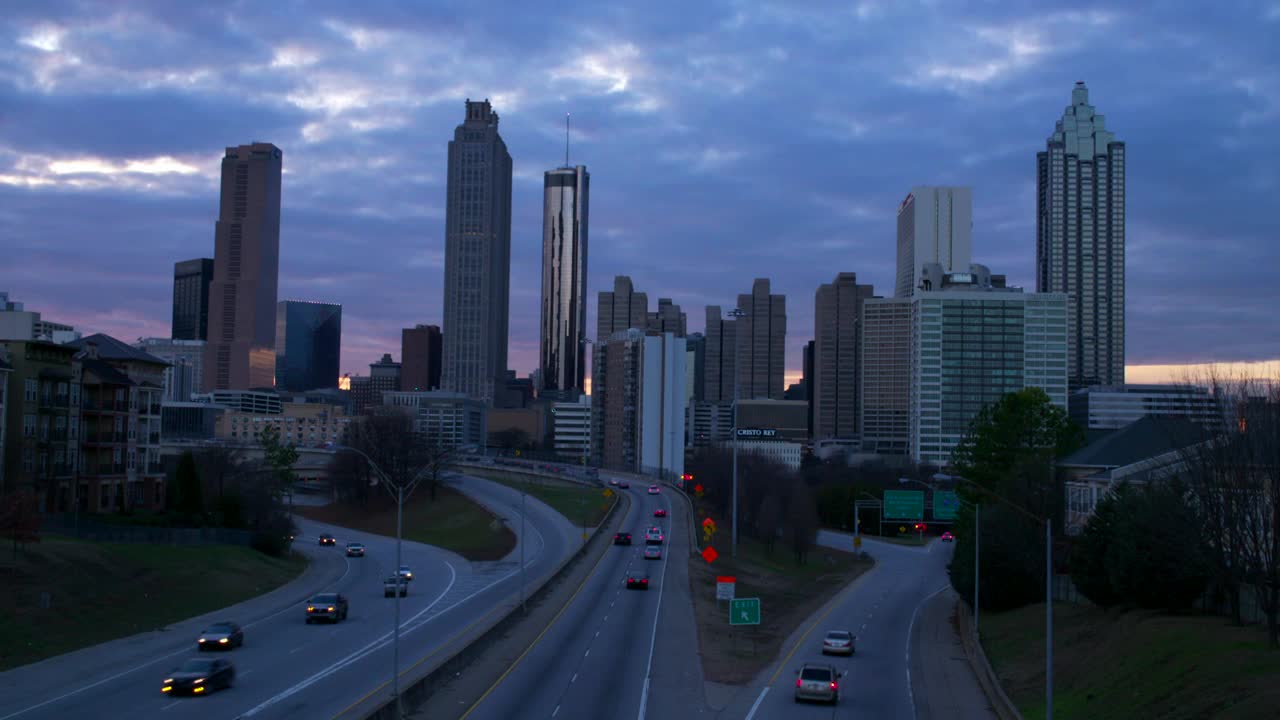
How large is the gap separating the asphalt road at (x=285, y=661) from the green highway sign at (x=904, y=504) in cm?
2637

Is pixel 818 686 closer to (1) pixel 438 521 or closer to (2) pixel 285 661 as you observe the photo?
(2) pixel 285 661

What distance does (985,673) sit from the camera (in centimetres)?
4425

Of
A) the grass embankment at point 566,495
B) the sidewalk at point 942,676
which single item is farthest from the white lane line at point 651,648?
the grass embankment at point 566,495

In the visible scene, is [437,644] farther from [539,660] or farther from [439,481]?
[439,481]

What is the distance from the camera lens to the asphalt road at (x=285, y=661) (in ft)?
111

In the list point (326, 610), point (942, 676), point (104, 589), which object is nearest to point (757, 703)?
point (942, 676)

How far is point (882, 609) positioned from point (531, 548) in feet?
110

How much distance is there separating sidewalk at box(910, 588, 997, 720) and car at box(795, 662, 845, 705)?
279cm

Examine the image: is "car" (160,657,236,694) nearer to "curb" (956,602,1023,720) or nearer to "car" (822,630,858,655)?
"car" (822,630,858,655)

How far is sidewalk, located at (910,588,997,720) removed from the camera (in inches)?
1486

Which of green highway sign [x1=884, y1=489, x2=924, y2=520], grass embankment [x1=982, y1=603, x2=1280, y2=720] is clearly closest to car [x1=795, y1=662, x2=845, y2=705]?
grass embankment [x1=982, y1=603, x2=1280, y2=720]

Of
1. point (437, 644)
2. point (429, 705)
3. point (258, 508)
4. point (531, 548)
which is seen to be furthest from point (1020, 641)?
point (258, 508)

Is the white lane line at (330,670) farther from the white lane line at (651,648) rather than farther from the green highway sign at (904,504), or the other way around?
the green highway sign at (904,504)

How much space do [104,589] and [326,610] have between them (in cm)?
1103
